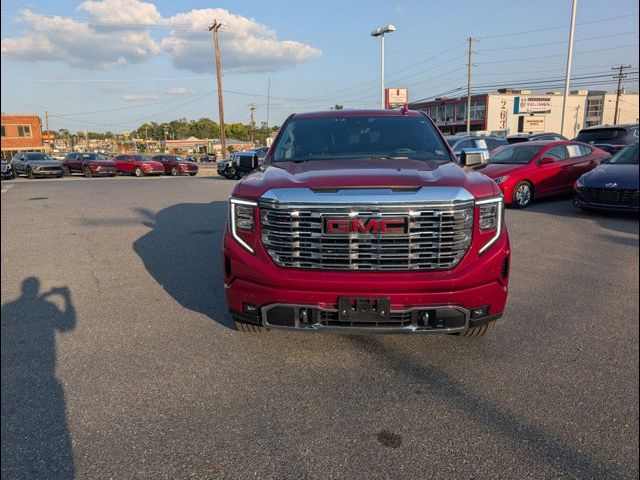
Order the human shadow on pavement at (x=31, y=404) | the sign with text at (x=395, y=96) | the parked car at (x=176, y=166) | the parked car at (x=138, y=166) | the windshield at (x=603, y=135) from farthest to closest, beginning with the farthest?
1. the parked car at (x=176, y=166)
2. the parked car at (x=138, y=166)
3. the sign with text at (x=395, y=96)
4. the windshield at (x=603, y=135)
5. the human shadow on pavement at (x=31, y=404)

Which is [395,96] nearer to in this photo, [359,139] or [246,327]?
[359,139]

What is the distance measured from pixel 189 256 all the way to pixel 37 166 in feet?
77.9

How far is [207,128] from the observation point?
13788 cm

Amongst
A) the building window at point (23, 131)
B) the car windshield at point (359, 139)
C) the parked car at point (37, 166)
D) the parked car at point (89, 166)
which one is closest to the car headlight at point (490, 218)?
the car windshield at point (359, 139)

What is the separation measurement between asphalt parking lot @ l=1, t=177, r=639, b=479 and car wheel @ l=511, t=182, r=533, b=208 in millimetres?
5404

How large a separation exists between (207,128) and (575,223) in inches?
5446

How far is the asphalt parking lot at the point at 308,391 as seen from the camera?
2.34 meters

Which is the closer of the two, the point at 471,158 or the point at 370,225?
the point at 370,225

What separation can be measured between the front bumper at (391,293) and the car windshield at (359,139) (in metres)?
1.43

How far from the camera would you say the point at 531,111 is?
216 feet

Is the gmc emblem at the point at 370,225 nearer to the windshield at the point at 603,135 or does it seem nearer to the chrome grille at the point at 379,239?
the chrome grille at the point at 379,239

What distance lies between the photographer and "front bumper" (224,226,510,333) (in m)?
2.98

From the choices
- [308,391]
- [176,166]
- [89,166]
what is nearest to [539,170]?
[308,391]

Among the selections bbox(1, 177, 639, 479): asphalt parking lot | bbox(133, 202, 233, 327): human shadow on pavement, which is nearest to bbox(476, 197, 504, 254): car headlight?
bbox(1, 177, 639, 479): asphalt parking lot
